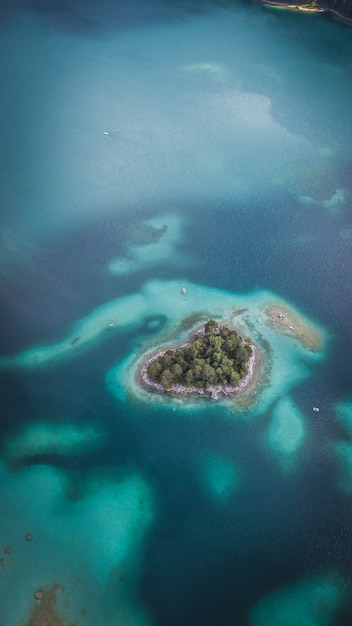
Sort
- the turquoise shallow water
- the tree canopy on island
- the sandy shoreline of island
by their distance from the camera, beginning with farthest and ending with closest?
the sandy shoreline of island
the tree canopy on island
the turquoise shallow water

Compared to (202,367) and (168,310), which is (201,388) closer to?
(202,367)

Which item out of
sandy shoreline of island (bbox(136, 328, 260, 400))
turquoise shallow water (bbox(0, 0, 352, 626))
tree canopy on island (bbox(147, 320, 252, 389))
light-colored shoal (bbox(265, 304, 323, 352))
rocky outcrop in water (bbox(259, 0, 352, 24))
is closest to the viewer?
turquoise shallow water (bbox(0, 0, 352, 626))

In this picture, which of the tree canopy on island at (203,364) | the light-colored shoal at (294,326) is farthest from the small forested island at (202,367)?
the light-colored shoal at (294,326)

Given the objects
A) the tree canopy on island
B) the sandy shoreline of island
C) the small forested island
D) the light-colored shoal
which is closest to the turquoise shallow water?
the light-colored shoal

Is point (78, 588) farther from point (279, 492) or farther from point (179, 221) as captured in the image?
point (179, 221)

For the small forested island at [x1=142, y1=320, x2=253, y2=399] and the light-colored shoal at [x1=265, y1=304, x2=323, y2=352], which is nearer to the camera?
the small forested island at [x1=142, y1=320, x2=253, y2=399]

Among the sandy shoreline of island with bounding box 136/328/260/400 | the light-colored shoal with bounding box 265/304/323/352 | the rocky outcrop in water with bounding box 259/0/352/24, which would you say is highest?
the rocky outcrop in water with bounding box 259/0/352/24

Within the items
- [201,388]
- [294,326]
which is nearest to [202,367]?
[201,388]

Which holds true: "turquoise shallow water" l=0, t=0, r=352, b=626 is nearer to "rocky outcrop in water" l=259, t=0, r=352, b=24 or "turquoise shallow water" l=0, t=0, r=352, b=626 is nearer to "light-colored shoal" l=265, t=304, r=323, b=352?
"light-colored shoal" l=265, t=304, r=323, b=352
